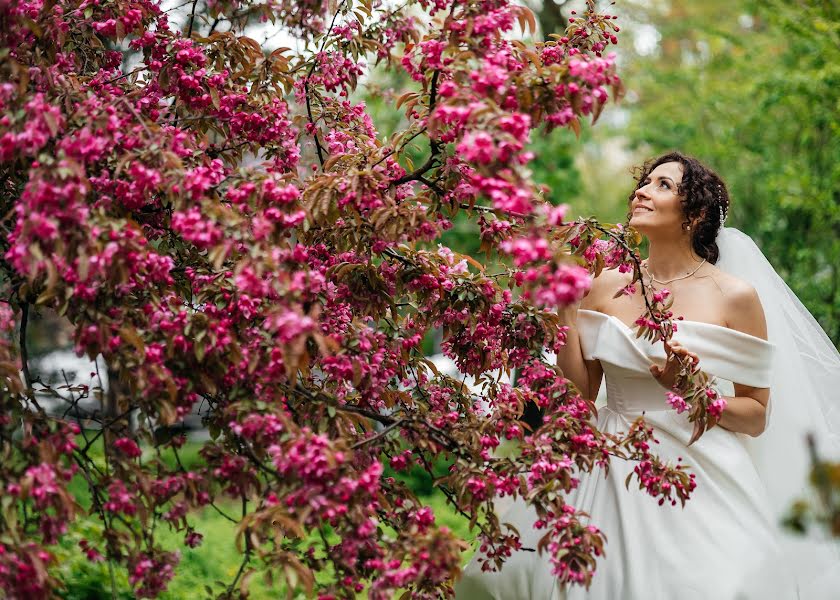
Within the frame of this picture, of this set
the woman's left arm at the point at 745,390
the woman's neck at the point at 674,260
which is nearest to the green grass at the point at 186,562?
the woman's left arm at the point at 745,390

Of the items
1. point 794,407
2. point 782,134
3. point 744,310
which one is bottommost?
point 794,407

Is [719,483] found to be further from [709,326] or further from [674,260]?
[674,260]

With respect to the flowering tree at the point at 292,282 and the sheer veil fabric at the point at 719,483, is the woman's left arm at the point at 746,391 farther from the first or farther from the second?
the flowering tree at the point at 292,282

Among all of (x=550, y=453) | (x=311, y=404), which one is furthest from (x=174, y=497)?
(x=550, y=453)

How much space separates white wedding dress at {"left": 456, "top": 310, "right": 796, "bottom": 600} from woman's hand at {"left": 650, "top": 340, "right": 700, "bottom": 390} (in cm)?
18

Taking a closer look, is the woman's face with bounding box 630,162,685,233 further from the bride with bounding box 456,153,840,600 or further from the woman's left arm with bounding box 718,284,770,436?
the woman's left arm with bounding box 718,284,770,436

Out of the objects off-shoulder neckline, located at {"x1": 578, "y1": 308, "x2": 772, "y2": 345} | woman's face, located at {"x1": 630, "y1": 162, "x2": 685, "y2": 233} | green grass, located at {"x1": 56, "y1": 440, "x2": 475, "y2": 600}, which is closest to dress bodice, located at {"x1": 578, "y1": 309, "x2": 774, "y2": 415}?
off-shoulder neckline, located at {"x1": 578, "y1": 308, "x2": 772, "y2": 345}

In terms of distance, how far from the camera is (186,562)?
5062 millimetres

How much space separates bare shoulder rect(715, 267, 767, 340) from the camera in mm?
3473

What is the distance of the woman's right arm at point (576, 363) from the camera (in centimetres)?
355

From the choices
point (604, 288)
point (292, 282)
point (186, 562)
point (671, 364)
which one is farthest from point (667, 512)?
point (186, 562)

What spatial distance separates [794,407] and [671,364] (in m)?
0.83

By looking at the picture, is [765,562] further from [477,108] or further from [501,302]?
[477,108]

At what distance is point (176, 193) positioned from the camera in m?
2.24
